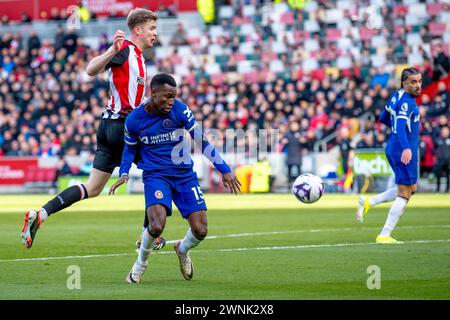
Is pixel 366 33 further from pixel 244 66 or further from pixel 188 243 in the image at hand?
pixel 188 243

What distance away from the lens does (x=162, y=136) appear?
32.0 ft

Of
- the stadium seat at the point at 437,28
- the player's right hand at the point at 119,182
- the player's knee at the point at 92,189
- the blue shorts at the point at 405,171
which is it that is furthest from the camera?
the stadium seat at the point at 437,28

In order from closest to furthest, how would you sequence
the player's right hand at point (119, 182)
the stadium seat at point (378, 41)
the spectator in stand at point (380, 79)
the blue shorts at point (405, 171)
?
the player's right hand at point (119, 182) < the blue shorts at point (405, 171) < the spectator in stand at point (380, 79) < the stadium seat at point (378, 41)

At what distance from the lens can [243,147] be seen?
32.2 meters

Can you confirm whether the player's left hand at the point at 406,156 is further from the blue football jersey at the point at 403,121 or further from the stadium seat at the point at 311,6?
the stadium seat at the point at 311,6

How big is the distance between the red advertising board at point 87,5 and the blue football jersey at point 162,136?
32.1m

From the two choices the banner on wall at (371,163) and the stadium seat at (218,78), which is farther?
the stadium seat at (218,78)

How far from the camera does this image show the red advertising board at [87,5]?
137 ft

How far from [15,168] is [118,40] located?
2593 centimetres

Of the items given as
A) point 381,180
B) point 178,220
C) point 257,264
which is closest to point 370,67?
point 381,180

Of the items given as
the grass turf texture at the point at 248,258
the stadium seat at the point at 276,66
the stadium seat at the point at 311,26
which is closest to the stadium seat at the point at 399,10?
the stadium seat at the point at 311,26
